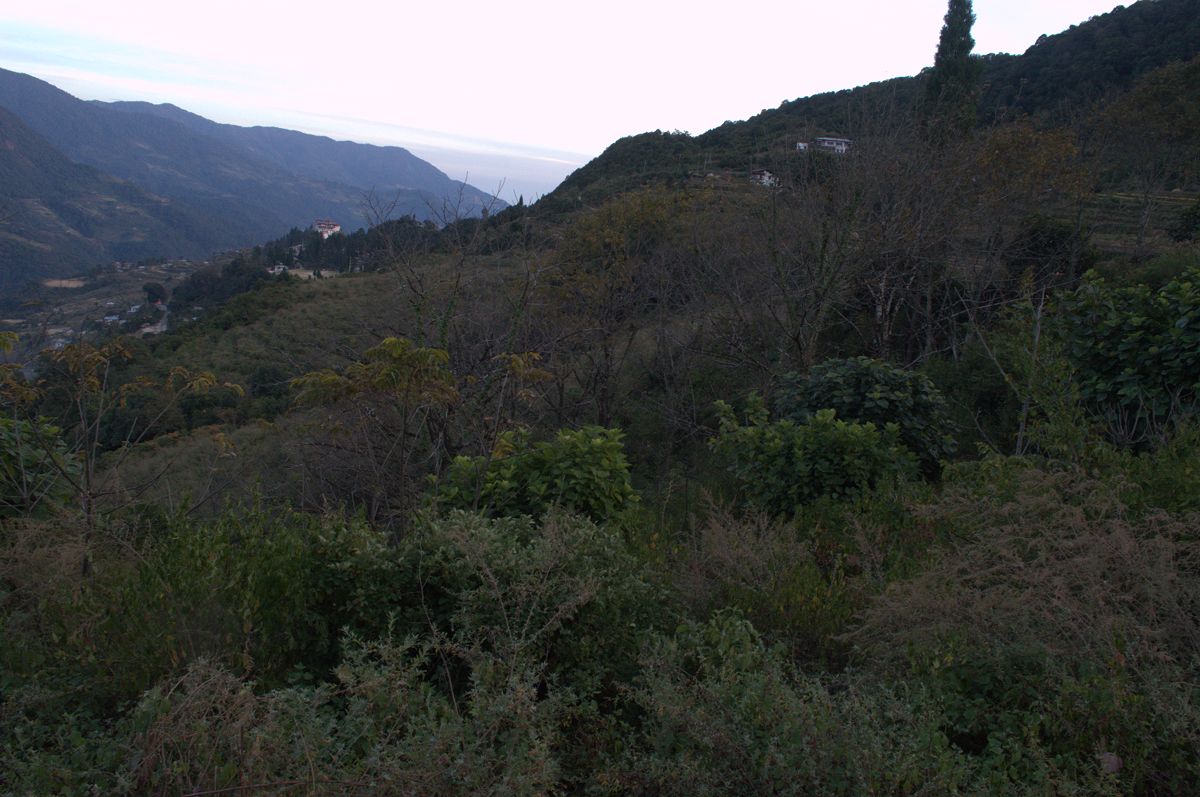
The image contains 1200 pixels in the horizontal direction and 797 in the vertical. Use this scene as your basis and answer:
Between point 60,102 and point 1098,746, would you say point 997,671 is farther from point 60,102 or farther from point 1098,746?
point 60,102

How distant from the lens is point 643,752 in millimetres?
2598

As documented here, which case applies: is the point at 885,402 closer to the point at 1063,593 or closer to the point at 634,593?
the point at 1063,593

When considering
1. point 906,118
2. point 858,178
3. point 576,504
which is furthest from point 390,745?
point 906,118

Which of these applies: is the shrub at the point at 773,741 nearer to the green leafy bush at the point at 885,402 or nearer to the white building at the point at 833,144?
the green leafy bush at the point at 885,402

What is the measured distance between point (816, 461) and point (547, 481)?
2.29 metres

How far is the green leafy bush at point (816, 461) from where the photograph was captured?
5.96 metres

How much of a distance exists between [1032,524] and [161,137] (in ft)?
711

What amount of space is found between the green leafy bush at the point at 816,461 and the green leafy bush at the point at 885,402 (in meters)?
0.46

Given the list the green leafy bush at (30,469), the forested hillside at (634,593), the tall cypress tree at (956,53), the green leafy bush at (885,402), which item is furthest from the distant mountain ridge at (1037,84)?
the green leafy bush at (30,469)

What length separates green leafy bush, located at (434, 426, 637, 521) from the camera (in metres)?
5.21

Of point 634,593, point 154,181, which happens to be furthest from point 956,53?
point 154,181

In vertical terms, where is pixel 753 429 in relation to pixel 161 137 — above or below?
below

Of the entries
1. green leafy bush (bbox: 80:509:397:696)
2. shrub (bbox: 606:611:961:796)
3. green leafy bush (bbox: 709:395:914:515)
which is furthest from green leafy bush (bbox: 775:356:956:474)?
green leafy bush (bbox: 80:509:397:696)

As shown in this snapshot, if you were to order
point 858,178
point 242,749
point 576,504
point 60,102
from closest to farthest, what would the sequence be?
point 242,749 < point 576,504 < point 858,178 < point 60,102
